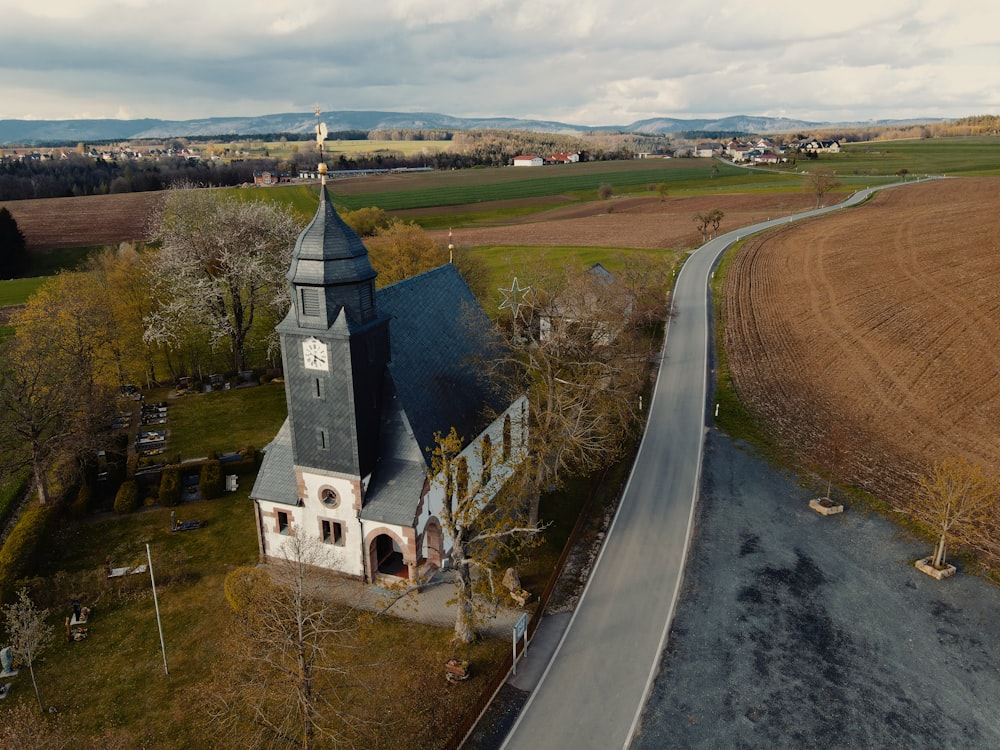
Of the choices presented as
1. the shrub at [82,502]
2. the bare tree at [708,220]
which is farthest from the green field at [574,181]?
the shrub at [82,502]

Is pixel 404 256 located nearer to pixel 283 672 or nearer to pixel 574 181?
pixel 283 672

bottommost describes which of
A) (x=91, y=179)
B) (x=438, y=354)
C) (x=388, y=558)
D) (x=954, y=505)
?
(x=388, y=558)

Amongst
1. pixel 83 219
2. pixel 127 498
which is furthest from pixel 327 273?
pixel 83 219

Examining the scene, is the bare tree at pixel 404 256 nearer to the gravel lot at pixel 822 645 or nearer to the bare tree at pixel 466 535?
the bare tree at pixel 466 535

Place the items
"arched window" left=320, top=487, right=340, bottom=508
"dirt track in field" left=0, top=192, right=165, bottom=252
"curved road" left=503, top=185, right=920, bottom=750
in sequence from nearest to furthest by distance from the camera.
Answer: "curved road" left=503, top=185, right=920, bottom=750 → "arched window" left=320, top=487, right=340, bottom=508 → "dirt track in field" left=0, top=192, right=165, bottom=252

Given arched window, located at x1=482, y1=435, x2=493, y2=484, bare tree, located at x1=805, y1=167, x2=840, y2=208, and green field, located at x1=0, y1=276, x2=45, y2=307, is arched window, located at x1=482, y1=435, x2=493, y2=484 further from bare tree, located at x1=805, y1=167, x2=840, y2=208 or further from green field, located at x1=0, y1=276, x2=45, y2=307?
bare tree, located at x1=805, y1=167, x2=840, y2=208

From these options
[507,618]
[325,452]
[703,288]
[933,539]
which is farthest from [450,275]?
[703,288]

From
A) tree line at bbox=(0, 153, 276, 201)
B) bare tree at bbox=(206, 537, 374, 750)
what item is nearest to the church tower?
bare tree at bbox=(206, 537, 374, 750)
